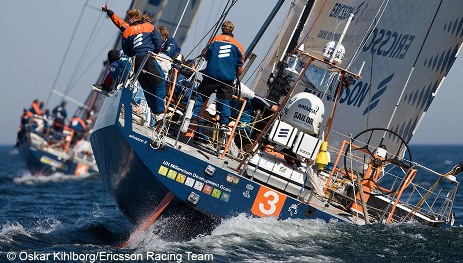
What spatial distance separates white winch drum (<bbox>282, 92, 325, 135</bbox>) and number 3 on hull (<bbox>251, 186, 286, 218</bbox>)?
90 centimetres

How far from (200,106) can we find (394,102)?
14.3 ft

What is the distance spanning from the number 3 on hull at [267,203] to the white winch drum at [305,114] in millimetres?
898

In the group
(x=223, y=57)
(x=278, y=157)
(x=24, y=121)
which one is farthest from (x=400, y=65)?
(x=24, y=121)

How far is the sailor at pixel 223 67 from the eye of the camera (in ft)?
35.6

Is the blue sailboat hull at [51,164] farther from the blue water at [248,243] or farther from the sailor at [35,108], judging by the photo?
the blue water at [248,243]

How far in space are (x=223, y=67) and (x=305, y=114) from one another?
1.07 meters

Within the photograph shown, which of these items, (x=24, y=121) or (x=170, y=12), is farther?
(x=24, y=121)

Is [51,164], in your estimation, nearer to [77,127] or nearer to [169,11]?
[77,127]

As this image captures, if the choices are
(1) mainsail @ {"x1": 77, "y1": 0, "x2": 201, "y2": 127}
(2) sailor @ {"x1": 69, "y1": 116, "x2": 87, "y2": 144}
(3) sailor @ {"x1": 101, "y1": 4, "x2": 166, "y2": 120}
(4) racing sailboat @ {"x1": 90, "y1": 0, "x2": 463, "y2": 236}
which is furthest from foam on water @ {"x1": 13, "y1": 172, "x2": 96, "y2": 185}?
(3) sailor @ {"x1": 101, "y1": 4, "x2": 166, "y2": 120}

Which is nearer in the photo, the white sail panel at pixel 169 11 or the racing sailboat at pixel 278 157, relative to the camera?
the racing sailboat at pixel 278 157

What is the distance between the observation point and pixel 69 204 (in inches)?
691

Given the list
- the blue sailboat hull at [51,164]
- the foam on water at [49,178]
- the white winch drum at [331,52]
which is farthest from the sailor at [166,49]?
the blue sailboat hull at [51,164]

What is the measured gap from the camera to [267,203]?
10.4 metres

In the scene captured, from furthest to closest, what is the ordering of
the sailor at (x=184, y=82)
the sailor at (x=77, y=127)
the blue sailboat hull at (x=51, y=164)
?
the sailor at (x=77, y=127), the blue sailboat hull at (x=51, y=164), the sailor at (x=184, y=82)
